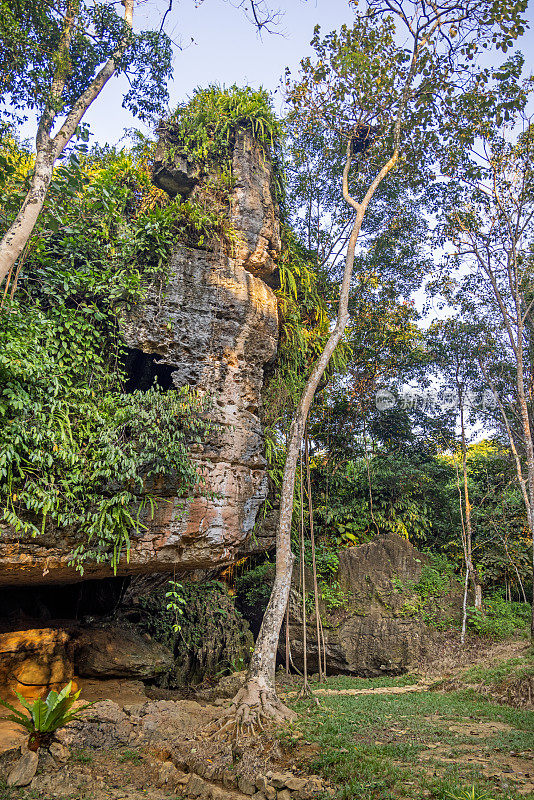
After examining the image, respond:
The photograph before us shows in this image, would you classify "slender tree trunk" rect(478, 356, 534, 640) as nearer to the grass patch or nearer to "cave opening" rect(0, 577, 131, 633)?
the grass patch

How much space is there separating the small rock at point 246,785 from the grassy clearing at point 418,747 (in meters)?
0.60

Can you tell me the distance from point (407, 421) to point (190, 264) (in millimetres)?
8373

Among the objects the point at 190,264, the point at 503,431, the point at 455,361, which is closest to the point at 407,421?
the point at 455,361

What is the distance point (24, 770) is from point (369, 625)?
281 inches

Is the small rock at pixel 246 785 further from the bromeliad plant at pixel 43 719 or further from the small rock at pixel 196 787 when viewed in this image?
the bromeliad plant at pixel 43 719

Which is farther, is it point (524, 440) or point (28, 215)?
point (524, 440)

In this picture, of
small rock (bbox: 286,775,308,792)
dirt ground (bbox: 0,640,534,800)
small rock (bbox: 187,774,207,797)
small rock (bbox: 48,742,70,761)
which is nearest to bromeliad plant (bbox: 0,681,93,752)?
small rock (bbox: 48,742,70,761)

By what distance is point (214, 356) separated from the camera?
25.2ft

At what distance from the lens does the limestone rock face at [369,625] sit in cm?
939

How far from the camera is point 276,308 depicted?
8734 mm

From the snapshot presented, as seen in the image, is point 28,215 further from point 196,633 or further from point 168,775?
point 196,633

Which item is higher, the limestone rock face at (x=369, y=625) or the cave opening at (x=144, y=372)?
the cave opening at (x=144, y=372)

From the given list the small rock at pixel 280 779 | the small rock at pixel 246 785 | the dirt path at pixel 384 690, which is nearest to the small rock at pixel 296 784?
the small rock at pixel 280 779

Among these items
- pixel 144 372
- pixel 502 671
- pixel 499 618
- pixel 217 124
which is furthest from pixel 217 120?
pixel 499 618
